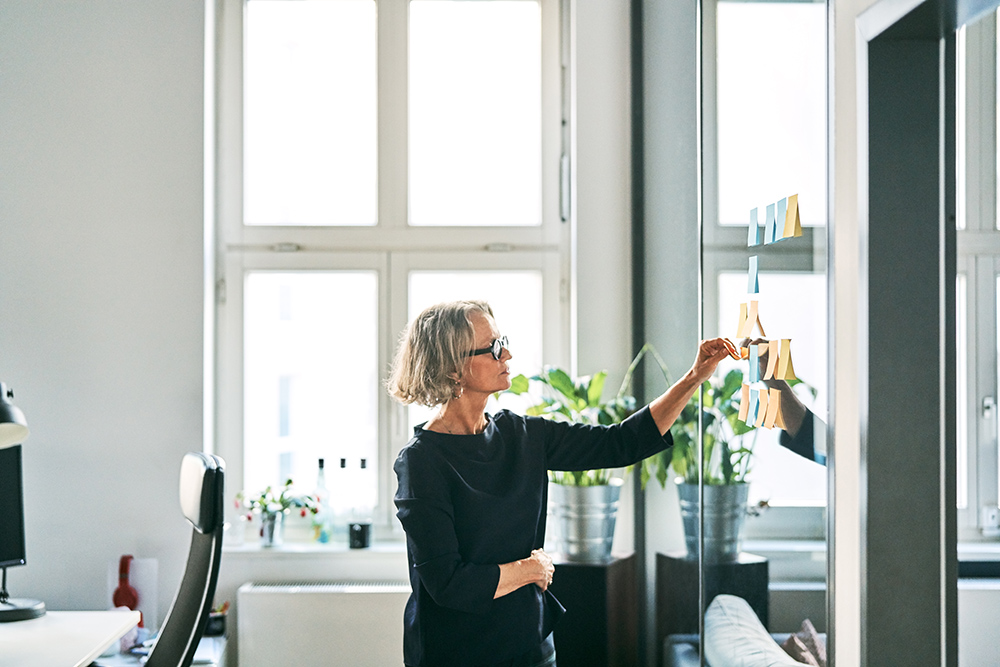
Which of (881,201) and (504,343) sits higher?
(881,201)

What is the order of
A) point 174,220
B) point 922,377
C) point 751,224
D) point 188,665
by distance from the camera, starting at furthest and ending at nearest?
point 174,220
point 188,665
point 751,224
point 922,377

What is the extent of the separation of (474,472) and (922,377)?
2.95ft

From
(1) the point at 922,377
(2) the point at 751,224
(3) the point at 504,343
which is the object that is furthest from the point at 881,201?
(3) the point at 504,343

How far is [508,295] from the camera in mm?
3236

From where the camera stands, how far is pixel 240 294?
126 inches

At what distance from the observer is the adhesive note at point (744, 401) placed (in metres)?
1.71

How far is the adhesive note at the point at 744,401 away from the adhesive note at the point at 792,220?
0.37 metres

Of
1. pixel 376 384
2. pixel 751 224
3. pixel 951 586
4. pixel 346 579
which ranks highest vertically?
pixel 751 224

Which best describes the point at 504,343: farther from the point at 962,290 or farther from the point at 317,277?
the point at 317,277

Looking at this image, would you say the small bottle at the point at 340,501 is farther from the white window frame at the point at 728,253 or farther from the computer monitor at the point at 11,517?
the white window frame at the point at 728,253

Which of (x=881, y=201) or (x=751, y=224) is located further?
(x=751, y=224)

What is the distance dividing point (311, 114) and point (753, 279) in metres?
2.15

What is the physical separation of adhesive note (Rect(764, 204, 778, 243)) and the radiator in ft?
6.26

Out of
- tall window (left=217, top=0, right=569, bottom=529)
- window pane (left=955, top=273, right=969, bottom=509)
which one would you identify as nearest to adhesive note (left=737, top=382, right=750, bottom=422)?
window pane (left=955, top=273, right=969, bottom=509)
